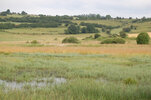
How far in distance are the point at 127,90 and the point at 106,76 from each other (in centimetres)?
526

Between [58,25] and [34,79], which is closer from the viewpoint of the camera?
[34,79]

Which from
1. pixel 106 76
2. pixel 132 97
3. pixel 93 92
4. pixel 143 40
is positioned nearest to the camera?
pixel 132 97

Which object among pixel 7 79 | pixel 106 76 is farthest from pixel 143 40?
pixel 7 79

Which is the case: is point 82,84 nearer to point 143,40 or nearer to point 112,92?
point 112,92

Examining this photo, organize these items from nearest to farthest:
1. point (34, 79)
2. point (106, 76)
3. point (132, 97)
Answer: point (132, 97) → point (34, 79) → point (106, 76)

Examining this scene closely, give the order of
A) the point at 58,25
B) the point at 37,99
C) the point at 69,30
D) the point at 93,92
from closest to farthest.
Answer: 1. the point at 37,99
2. the point at 93,92
3. the point at 69,30
4. the point at 58,25

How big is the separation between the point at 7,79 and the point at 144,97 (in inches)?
318

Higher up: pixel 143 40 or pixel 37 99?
pixel 37 99

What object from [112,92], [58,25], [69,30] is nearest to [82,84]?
[112,92]

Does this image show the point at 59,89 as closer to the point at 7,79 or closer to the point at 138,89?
the point at 138,89

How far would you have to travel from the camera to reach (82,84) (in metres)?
10.1

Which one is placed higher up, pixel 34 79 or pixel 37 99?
pixel 37 99

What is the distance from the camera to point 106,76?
47.2 feet

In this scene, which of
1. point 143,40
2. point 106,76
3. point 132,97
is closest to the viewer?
point 132,97
